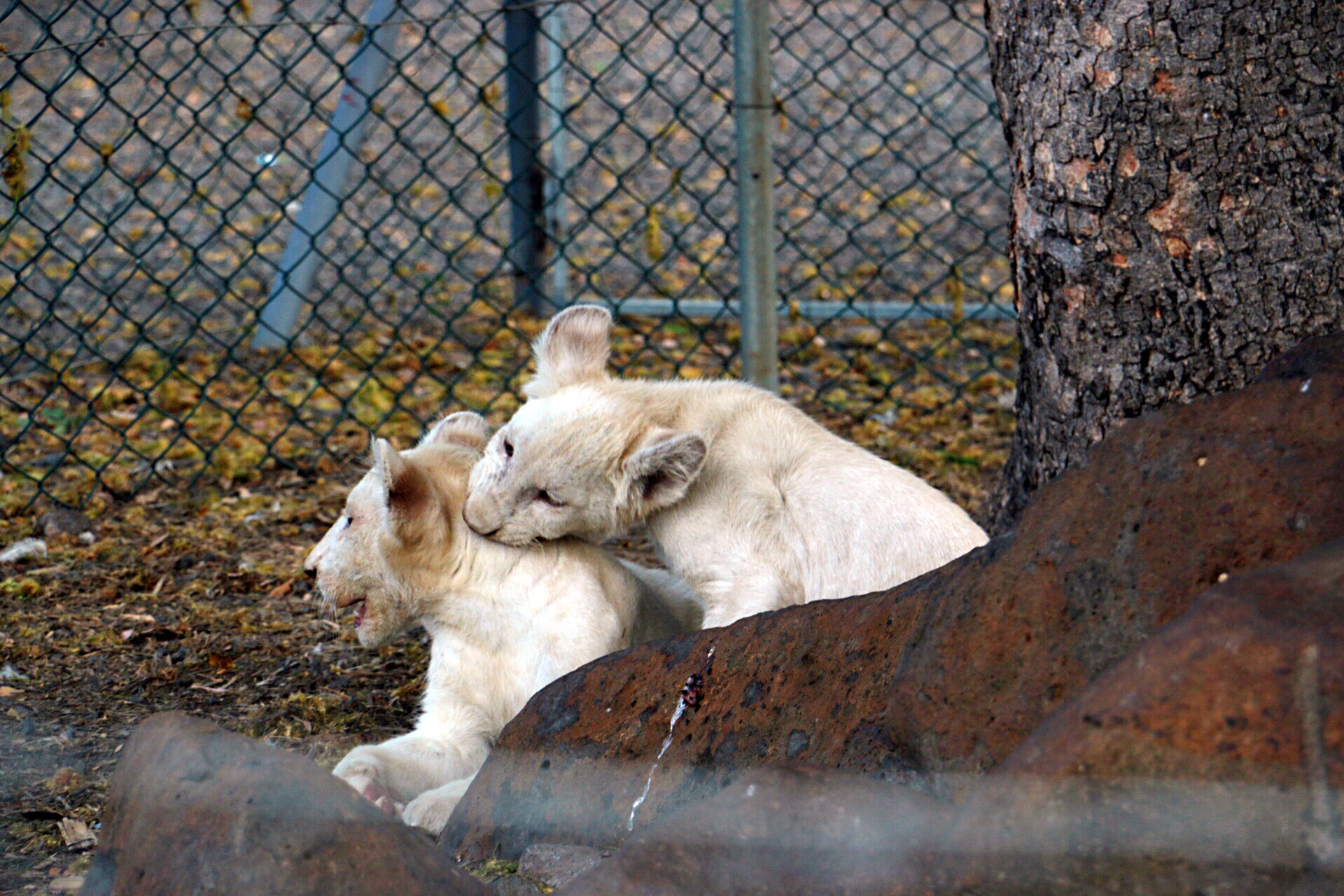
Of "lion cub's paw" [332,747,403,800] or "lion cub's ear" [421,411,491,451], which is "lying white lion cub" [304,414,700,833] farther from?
"lion cub's ear" [421,411,491,451]

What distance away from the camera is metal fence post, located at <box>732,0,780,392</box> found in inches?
184

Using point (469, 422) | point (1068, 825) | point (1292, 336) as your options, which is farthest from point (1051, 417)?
point (1068, 825)

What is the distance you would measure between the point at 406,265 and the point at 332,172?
2.39 metres

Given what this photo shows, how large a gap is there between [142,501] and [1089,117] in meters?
3.92

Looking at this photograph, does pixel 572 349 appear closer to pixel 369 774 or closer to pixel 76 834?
pixel 369 774

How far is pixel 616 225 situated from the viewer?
8.27 m

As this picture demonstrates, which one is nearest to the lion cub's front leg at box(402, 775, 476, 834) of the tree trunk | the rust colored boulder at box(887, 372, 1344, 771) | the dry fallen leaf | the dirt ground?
the dirt ground

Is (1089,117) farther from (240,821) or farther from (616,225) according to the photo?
(616,225)

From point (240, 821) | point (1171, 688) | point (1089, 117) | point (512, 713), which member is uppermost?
point (1089, 117)

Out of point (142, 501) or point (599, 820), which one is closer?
point (599, 820)

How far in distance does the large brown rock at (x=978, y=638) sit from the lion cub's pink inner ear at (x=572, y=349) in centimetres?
140

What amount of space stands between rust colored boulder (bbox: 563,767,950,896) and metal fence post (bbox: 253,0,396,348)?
165 inches

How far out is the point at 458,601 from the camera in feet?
11.3

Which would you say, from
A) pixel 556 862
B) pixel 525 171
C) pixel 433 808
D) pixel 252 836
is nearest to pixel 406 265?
pixel 525 171
